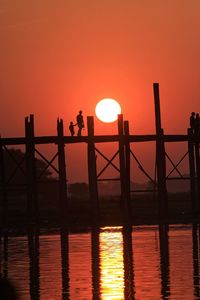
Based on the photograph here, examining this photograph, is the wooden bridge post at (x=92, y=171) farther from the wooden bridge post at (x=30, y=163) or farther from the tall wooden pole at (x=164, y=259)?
the tall wooden pole at (x=164, y=259)

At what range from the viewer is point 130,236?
30.5m

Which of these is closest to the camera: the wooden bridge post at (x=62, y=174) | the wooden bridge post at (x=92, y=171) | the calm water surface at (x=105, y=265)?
the calm water surface at (x=105, y=265)

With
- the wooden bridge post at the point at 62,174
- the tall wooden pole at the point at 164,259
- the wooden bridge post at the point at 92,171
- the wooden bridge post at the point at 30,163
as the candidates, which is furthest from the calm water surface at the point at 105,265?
the wooden bridge post at the point at 30,163

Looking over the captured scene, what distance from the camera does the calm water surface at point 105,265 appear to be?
16.5 meters

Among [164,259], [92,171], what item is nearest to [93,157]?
[92,171]

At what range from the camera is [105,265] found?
2088cm

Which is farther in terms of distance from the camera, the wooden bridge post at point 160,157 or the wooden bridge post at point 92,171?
the wooden bridge post at point 160,157

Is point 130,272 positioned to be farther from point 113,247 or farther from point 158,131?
point 158,131

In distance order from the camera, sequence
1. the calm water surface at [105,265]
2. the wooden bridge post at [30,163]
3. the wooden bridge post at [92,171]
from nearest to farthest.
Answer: the calm water surface at [105,265]
the wooden bridge post at [92,171]
the wooden bridge post at [30,163]

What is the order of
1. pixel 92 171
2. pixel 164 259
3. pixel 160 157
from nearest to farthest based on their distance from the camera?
pixel 164 259
pixel 92 171
pixel 160 157

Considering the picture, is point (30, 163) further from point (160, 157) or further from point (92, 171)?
point (160, 157)

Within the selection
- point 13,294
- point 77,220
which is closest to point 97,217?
point 77,220

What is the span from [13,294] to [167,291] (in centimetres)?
577

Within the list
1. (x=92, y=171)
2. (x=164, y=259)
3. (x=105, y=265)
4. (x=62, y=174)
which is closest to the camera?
(x=105, y=265)
